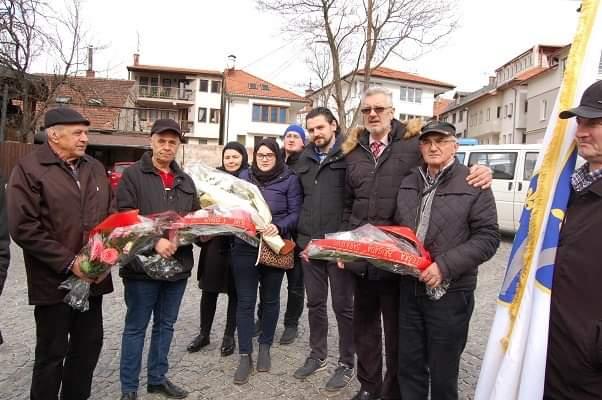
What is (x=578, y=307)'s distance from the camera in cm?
188

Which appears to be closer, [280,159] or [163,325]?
[163,325]

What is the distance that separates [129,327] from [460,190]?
98.5 inches

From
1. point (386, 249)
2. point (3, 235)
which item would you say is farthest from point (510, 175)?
point (3, 235)

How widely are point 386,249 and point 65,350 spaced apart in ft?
7.01

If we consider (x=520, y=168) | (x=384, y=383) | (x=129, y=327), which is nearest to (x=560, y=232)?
(x=384, y=383)

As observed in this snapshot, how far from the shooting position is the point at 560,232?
200cm

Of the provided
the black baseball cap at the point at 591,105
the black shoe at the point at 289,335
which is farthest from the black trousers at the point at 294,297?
the black baseball cap at the point at 591,105

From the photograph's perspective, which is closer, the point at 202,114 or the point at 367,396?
the point at 367,396

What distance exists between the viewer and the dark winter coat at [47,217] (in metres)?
2.63

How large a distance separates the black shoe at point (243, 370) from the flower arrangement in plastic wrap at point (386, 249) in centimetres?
155

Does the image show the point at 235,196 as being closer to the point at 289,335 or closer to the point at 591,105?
the point at 289,335

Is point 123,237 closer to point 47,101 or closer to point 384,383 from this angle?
point 384,383

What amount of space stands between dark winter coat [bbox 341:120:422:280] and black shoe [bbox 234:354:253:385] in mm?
1378

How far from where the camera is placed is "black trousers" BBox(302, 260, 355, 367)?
3.61m
